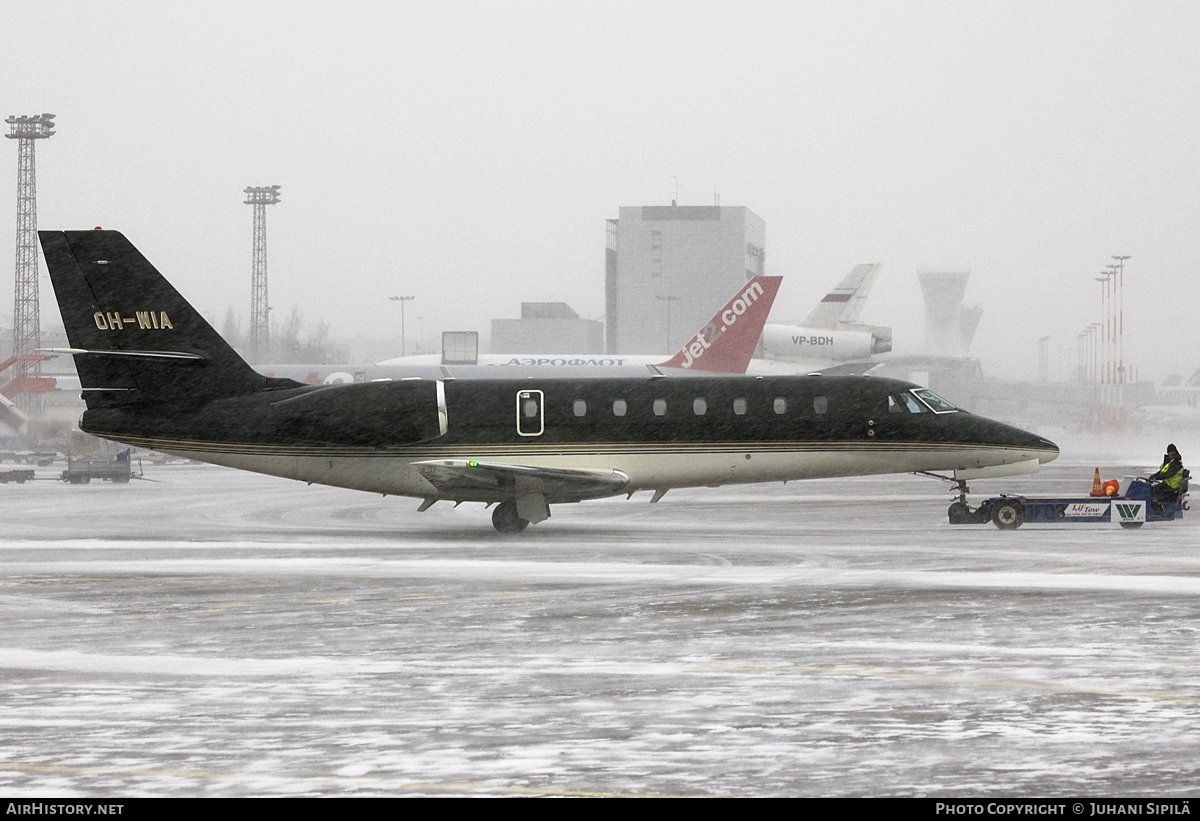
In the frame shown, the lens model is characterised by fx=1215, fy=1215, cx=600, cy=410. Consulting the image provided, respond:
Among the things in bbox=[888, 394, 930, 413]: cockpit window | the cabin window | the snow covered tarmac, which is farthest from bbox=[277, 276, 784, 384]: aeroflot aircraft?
the snow covered tarmac

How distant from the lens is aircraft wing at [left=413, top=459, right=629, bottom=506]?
23.1m

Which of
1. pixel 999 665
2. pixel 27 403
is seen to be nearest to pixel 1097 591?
pixel 999 665

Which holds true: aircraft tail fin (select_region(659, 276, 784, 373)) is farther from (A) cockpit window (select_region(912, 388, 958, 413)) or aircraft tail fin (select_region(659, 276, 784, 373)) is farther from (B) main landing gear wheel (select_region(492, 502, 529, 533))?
(B) main landing gear wheel (select_region(492, 502, 529, 533))

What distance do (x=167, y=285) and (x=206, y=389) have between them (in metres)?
2.20

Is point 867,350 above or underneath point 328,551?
above

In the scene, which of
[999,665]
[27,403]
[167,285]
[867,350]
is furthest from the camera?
[27,403]

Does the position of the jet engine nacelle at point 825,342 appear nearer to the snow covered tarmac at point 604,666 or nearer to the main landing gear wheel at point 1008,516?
the main landing gear wheel at point 1008,516

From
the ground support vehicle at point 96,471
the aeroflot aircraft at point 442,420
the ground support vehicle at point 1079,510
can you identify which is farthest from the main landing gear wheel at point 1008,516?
the ground support vehicle at point 96,471

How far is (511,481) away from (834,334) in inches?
1726

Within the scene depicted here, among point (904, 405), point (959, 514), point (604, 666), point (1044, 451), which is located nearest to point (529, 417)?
point (904, 405)

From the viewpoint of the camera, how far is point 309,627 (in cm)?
1356

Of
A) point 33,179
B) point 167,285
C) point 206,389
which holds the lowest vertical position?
point 206,389

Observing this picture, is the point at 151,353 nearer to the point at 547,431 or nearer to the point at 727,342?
the point at 547,431

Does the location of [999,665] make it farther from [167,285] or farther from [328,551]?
[167,285]
